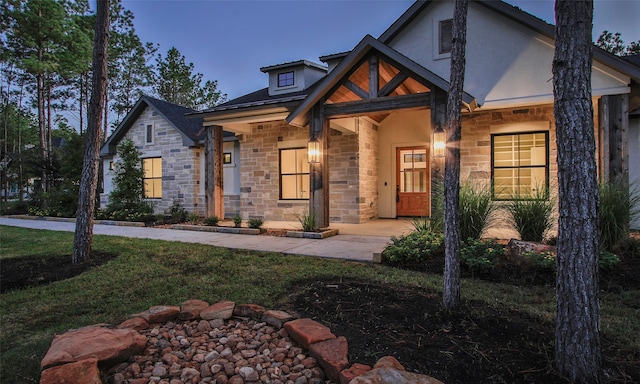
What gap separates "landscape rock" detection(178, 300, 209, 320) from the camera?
2857 millimetres

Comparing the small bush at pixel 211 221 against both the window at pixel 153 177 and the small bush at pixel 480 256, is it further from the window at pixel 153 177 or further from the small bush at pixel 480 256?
the small bush at pixel 480 256

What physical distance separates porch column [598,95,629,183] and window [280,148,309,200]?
7.05m

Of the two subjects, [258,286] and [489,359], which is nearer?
[489,359]

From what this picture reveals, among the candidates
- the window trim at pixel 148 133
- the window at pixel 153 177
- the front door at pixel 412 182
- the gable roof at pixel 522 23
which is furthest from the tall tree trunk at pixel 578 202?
the window trim at pixel 148 133

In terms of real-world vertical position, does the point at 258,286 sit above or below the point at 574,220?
below

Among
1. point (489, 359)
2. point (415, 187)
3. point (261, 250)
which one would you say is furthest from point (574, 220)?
point (415, 187)

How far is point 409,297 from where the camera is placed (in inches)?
125

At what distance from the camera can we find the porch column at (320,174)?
763 cm

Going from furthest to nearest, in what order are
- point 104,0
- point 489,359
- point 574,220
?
1. point 104,0
2. point 489,359
3. point 574,220

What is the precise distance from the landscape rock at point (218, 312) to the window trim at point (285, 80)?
30.3 ft

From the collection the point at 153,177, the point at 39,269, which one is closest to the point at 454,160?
the point at 39,269

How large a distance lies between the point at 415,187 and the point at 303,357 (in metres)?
8.76

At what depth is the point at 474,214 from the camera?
540cm

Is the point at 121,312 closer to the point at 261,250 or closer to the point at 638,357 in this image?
the point at 261,250
